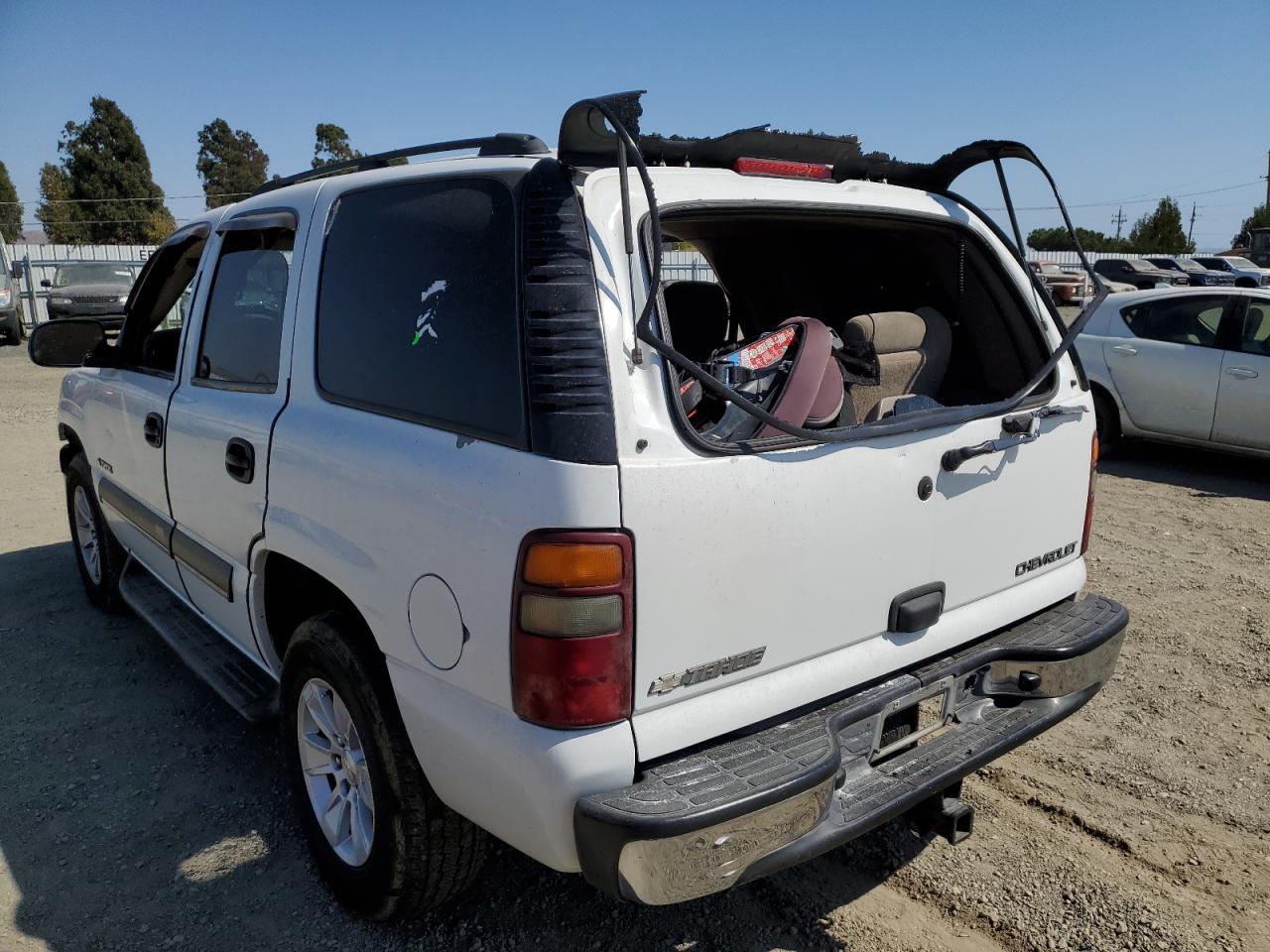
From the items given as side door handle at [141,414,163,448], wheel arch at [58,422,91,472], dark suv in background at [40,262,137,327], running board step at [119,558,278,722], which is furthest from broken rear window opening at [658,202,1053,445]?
dark suv in background at [40,262,137,327]

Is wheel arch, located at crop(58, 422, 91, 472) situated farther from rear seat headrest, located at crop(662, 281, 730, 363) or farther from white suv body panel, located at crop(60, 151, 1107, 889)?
rear seat headrest, located at crop(662, 281, 730, 363)

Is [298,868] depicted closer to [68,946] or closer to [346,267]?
[68,946]

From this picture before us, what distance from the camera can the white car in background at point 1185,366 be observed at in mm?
7398

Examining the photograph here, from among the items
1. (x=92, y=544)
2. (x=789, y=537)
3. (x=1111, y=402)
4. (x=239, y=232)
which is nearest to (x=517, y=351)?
(x=789, y=537)

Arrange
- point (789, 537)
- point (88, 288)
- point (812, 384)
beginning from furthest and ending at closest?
point (88, 288), point (812, 384), point (789, 537)

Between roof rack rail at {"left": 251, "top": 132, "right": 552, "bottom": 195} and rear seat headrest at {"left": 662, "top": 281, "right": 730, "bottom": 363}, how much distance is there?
1.28 metres

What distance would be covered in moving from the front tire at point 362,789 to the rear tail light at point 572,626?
57 cm

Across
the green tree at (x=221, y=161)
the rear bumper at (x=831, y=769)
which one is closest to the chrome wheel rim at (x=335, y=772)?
the rear bumper at (x=831, y=769)

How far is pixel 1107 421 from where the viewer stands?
8.38 m

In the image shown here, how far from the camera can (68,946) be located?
2562mm

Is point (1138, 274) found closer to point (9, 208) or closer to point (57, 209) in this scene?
point (57, 209)

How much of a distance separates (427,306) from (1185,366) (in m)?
7.38

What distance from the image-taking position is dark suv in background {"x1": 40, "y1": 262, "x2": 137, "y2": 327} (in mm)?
19078

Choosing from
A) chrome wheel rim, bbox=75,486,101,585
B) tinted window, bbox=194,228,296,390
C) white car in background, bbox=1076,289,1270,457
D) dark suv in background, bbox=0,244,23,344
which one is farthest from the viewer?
dark suv in background, bbox=0,244,23,344
